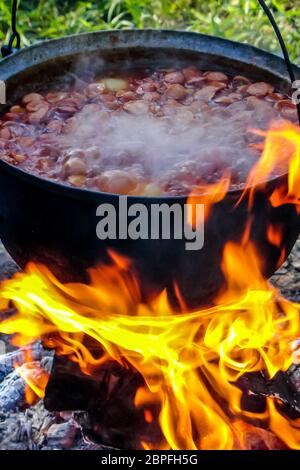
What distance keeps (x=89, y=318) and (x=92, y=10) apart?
3.96m

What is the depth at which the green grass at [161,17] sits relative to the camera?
200 inches

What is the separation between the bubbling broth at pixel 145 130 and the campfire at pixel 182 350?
98mm

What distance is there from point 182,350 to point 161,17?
12.3 feet

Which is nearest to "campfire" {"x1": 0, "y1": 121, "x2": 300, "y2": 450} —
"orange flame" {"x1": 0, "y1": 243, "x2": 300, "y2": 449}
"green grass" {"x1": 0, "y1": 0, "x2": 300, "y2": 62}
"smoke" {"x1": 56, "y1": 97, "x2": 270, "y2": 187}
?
"orange flame" {"x1": 0, "y1": 243, "x2": 300, "y2": 449}

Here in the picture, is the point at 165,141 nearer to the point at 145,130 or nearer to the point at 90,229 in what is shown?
the point at 145,130

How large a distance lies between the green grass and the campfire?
304 cm

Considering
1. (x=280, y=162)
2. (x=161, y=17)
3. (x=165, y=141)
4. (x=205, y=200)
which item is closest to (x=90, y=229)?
(x=205, y=200)

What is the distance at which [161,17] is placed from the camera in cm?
538

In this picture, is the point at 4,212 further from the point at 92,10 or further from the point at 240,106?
the point at 92,10

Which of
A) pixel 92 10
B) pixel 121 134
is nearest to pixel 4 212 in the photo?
pixel 121 134

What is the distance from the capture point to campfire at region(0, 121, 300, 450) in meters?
2.11

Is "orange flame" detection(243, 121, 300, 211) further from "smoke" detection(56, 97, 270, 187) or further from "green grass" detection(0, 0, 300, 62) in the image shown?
"green grass" detection(0, 0, 300, 62)

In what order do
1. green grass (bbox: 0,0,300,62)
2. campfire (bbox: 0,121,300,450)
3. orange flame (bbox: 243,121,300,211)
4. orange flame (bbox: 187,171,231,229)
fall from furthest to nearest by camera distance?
green grass (bbox: 0,0,300,62), campfire (bbox: 0,121,300,450), orange flame (bbox: 243,121,300,211), orange flame (bbox: 187,171,231,229)
